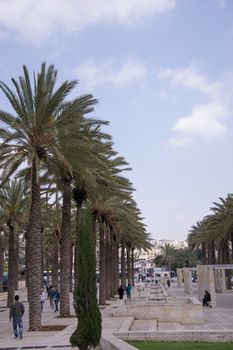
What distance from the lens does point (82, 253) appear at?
12.0m

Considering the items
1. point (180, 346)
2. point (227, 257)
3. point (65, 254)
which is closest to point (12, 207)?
point (65, 254)

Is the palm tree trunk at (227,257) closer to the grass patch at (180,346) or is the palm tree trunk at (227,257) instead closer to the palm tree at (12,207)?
the palm tree at (12,207)

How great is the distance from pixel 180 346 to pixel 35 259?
833cm

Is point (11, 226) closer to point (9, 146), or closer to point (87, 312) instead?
point (9, 146)

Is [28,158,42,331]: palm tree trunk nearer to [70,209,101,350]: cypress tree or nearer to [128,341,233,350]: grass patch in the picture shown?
[128,341,233,350]: grass patch

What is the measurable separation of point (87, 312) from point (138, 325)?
10.5 meters

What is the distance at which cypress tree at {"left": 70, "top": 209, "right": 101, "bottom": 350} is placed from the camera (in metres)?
11.5

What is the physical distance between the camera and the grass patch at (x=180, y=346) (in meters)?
13.0

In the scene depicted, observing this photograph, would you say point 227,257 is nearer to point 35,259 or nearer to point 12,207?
point 12,207

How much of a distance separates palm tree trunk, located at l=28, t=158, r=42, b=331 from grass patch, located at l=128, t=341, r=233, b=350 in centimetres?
626

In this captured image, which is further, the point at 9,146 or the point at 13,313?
the point at 9,146

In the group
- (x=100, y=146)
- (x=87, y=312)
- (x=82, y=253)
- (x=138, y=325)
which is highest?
(x=100, y=146)

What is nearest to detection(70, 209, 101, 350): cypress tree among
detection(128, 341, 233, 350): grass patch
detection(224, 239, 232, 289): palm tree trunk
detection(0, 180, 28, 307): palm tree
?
detection(128, 341, 233, 350): grass patch

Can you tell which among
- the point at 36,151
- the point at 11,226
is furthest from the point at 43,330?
the point at 11,226
